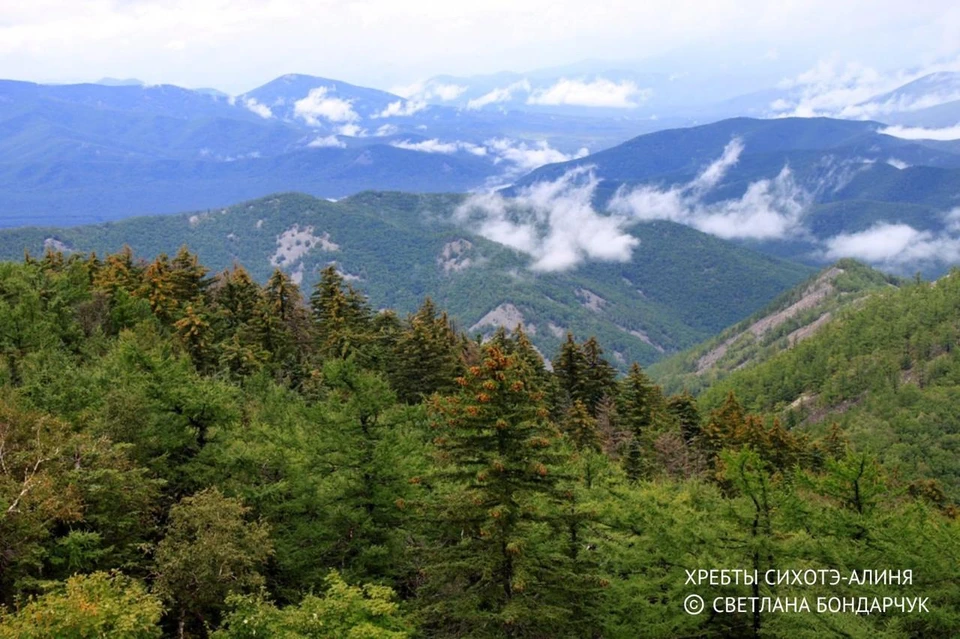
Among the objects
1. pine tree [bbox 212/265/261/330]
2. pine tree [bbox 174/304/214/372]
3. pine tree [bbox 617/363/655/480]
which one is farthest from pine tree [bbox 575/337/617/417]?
pine tree [bbox 174/304/214/372]

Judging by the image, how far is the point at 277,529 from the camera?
86.7 feet

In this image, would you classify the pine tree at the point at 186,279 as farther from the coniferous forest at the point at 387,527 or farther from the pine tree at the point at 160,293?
the coniferous forest at the point at 387,527

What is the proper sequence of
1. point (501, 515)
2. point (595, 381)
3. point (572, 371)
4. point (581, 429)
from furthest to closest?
1. point (572, 371)
2. point (595, 381)
3. point (581, 429)
4. point (501, 515)

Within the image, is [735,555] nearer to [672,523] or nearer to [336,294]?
[672,523]

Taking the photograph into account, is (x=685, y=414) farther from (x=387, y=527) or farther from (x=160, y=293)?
(x=387, y=527)

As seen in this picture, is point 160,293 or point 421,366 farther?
point 160,293

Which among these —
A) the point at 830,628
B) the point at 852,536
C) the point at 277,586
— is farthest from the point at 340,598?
the point at 852,536

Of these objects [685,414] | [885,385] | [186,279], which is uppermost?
[186,279]

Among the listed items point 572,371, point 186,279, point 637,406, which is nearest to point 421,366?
point 572,371

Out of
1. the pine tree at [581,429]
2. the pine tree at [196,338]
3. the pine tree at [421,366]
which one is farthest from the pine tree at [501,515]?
the pine tree at [196,338]

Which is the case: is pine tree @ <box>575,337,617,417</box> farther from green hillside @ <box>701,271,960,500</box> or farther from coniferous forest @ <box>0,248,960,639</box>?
green hillside @ <box>701,271,960,500</box>

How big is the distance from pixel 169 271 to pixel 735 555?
189ft

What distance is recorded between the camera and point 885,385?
16650cm

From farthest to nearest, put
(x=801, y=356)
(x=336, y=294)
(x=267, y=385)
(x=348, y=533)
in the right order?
1. (x=801, y=356)
2. (x=336, y=294)
3. (x=267, y=385)
4. (x=348, y=533)
